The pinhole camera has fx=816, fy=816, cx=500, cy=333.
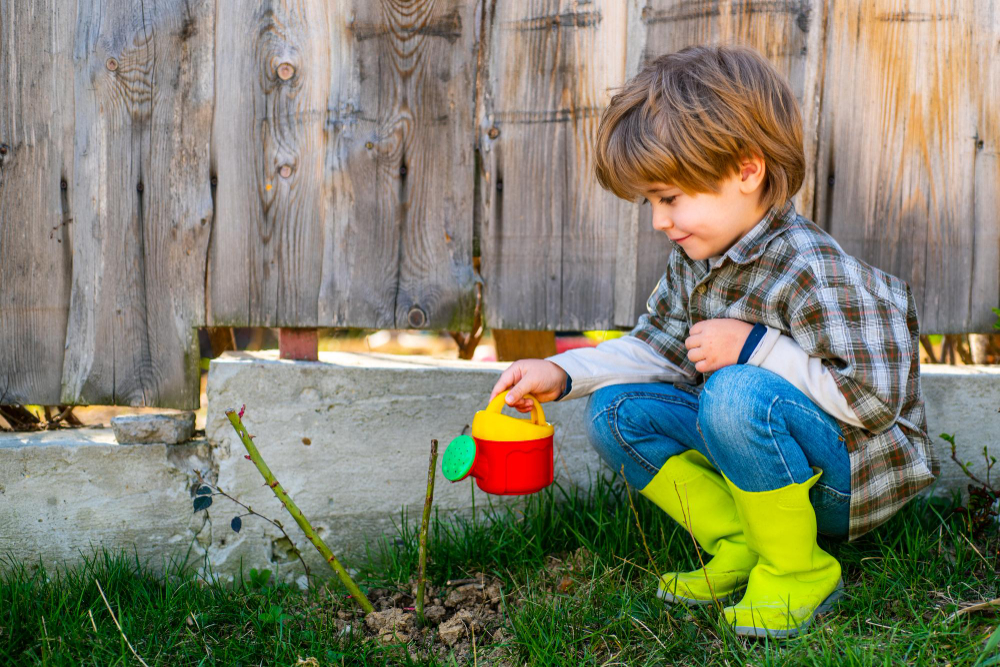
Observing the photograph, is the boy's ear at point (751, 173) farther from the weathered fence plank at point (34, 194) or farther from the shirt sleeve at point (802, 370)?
the weathered fence plank at point (34, 194)

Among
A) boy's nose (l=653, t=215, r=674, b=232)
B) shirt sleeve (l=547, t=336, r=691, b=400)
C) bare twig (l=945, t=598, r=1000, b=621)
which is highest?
boy's nose (l=653, t=215, r=674, b=232)

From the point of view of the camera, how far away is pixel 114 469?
213 cm

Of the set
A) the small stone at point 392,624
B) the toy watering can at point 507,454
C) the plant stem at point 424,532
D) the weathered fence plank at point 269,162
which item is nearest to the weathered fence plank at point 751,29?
the weathered fence plank at point 269,162

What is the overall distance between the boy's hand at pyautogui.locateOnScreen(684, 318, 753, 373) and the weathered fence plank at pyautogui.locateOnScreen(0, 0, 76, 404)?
5.40ft

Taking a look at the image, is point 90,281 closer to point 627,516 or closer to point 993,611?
point 627,516

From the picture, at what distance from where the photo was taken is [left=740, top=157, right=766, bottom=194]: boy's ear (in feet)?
5.64

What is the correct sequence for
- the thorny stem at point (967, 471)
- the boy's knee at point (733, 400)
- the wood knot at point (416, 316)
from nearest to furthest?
the boy's knee at point (733, 400) → the thorny stem at point (967, 471) → the wood knot at point (416, 316)

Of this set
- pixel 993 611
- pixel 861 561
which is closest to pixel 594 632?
pixel 861 561

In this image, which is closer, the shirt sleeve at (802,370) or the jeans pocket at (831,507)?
the shirt sleeve at (802,370)

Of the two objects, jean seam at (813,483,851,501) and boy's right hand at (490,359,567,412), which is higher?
boy's right hand at (490,359,567,412)

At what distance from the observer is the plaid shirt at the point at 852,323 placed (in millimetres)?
1626

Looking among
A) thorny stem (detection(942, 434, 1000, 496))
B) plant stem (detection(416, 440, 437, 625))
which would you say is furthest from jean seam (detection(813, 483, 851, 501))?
plant stem (detection(416, 440, 437, 625))

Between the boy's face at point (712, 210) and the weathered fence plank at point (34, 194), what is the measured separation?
5.02ft

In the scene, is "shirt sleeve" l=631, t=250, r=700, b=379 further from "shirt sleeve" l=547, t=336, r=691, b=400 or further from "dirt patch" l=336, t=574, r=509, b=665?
"dirt patch" l=336, t=574, r=509, b=665
